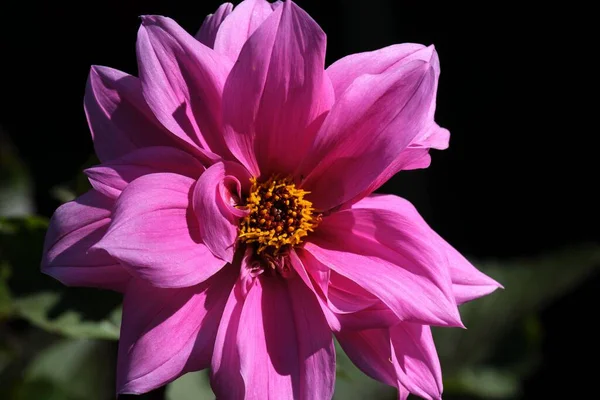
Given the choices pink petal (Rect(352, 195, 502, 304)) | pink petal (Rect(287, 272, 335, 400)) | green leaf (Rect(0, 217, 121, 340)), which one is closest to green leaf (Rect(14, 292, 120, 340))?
green leaf (Rect(0, 217, 121, 340))

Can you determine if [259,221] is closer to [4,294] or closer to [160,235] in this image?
[160,235]

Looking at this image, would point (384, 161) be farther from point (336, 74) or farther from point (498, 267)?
point (498, 267)

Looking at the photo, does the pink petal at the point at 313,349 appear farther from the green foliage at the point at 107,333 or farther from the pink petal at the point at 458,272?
the green foliage at the point at 107,333

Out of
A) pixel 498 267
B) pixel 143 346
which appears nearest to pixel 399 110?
pixel 143 346

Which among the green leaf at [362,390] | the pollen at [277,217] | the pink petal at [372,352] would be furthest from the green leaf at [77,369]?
the pink petal at [372,352]

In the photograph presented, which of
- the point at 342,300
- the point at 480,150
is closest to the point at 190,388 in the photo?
the point at 342,300

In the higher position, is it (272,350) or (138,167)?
(138,167)
